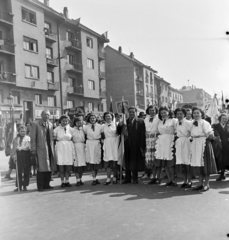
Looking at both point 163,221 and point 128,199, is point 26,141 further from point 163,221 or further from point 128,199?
point 163,221

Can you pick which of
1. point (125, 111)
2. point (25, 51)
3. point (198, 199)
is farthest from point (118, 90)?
point (198, 199)

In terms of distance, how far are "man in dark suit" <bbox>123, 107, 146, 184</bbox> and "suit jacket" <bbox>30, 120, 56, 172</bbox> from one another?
2.07 metres

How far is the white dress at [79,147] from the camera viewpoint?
8016 mm

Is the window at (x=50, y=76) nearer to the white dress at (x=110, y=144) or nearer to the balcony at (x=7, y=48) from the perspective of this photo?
the balcony at (x=7, y=48)

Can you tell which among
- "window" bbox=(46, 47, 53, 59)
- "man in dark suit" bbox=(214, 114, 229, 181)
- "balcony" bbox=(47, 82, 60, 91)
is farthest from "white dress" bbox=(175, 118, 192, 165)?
"window" bbox=(46, 47, 53, 59)

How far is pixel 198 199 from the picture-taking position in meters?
5.91

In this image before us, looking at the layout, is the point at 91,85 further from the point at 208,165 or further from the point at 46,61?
the point at 208,165

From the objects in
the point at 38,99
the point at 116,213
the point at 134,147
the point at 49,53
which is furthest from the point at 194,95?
the point at 116,213

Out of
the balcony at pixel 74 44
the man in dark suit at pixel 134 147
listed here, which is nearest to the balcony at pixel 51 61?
the balcony at pixel 74 44

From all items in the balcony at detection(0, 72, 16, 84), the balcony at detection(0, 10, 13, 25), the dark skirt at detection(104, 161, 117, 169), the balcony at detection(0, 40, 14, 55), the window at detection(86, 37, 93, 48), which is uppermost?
the window at detection(86, 37, 93, 48)

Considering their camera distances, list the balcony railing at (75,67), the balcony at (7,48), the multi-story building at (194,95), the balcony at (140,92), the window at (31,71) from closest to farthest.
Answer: the balcony at (7,48)
the window at (31,71)
the balcony railing at (75,67)
the balcony at (140,92)
the multi-story building at (194,95)

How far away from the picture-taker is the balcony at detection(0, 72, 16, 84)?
72.4 ft

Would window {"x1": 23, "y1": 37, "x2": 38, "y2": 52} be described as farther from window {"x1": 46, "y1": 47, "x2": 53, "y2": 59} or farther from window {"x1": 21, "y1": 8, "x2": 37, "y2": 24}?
window {"x1": 46, "y1": 47, "x2": 53, "y2": 59}

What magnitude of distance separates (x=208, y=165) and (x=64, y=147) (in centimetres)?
373
